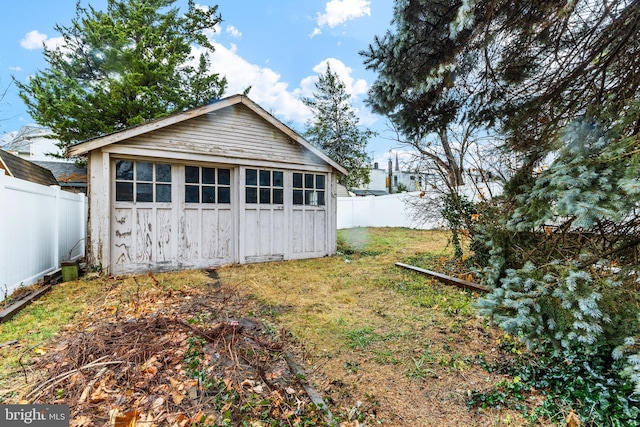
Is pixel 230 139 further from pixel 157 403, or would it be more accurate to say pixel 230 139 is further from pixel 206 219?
pixel 157 403

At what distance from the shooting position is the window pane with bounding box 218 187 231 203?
673 centimetres

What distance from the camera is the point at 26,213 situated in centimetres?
434

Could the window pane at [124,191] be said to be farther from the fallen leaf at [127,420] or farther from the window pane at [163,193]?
the fallen leaf at [127,420]

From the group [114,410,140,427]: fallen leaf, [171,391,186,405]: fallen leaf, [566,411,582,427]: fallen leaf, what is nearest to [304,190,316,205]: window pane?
[171,391,186,405]: fallen leaf

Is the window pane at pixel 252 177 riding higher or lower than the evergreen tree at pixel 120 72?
lower

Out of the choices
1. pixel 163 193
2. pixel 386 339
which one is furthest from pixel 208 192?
pixel 386 339

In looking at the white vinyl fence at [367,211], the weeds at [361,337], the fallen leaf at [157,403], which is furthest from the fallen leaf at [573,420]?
the white vinyl fence at [367,211]

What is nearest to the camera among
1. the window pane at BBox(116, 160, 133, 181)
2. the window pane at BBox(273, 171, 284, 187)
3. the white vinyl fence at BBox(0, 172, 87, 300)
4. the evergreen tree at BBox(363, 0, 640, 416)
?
the evergreen tree at BBox(363, 0, 640, 416)

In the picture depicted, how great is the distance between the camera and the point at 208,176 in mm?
6570

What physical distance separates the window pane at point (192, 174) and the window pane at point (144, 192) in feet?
2.34

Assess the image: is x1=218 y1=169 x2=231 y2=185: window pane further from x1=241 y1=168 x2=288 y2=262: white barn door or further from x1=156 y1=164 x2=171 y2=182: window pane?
x1=156 y1=164 x2=171 y2=182: window pane

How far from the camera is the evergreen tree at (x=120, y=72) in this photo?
11.1 m

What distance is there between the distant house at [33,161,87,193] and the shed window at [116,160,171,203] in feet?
23.7

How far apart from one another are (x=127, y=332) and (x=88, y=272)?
3.45 metres
